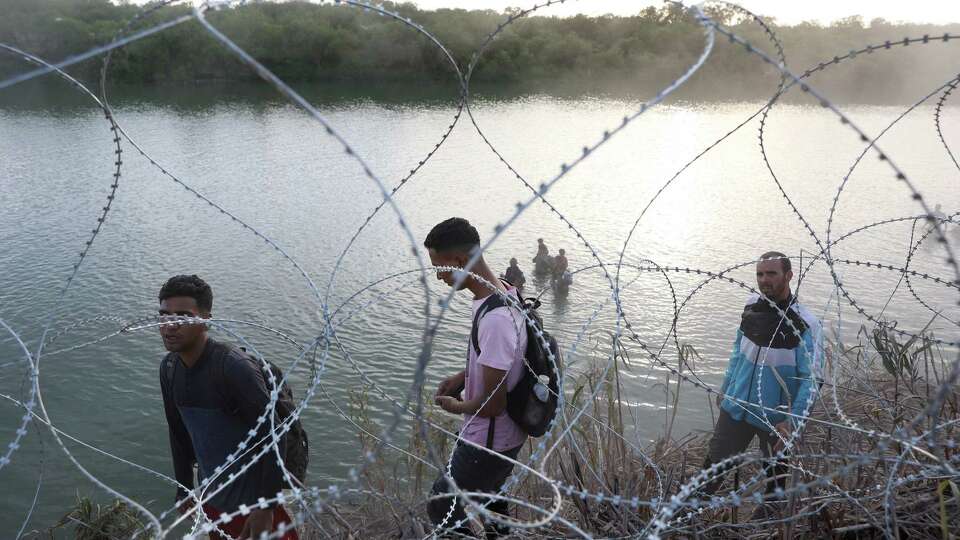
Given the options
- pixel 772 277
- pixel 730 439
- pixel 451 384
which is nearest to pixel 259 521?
pixel 451 384

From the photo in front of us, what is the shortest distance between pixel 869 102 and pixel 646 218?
2923cm

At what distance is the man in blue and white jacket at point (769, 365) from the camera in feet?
12.9

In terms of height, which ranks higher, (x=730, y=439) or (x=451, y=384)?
(x=451, y=384)

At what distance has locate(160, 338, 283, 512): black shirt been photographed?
316cm

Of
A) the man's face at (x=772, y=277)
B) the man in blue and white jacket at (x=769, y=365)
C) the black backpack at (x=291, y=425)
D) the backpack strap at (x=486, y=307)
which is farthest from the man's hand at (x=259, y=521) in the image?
the man's face at (x=772, y=277)

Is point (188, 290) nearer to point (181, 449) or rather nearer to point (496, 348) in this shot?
point (181, 449)

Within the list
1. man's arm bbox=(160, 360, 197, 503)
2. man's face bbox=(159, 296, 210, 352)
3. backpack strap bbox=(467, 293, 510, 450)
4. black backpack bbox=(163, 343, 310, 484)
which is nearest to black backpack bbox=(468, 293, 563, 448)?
backpack strap bbox=(467, 293, 510, 450)

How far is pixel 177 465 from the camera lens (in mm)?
3598

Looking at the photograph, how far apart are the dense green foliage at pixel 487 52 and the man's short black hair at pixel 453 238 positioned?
4508cm

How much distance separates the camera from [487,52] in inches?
2019

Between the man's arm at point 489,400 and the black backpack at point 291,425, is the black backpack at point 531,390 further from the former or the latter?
the black backpack at point 291,425

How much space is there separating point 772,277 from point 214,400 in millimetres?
2887

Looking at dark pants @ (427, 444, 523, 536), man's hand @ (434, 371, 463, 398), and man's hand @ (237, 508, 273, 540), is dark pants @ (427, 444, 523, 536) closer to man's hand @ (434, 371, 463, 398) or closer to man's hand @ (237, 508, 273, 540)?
man's hand @ (434, 371, 463, 398)

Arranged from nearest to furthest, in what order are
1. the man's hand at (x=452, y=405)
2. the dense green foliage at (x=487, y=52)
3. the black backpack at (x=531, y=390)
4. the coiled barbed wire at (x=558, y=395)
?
the coiled barbed wire at (x=558, y=395) → the black backpack at (x=531, y=390) → the man's hand at (x=452, y=405) → the dense green foliage at (x=487, y=52)
